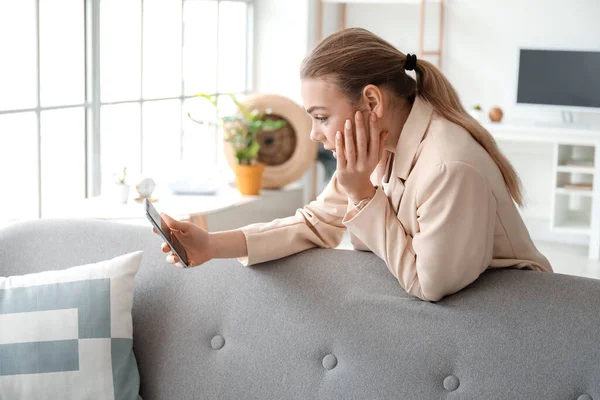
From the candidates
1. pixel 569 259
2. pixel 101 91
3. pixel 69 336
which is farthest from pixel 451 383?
pixel 569 259

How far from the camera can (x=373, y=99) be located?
5.85 feet

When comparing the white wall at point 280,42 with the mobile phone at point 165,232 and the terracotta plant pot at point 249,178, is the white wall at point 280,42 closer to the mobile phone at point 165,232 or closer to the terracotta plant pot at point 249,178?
the terracotta plant pot at point 249,178

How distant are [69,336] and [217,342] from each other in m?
0.32

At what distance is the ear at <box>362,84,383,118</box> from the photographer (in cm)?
177

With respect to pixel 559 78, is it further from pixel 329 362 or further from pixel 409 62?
pixel 329 362

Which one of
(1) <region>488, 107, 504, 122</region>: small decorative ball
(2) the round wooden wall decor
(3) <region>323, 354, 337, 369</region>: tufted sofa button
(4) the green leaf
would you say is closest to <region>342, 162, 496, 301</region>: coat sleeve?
(3) <region>323, 354, 337, 369</region>: tufted sofa button

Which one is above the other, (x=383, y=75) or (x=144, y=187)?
(x=383, y=75)

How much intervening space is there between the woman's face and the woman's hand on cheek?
0.03m

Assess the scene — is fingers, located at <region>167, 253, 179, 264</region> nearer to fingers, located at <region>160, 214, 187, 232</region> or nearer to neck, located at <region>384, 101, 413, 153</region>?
fingers, located at <region>160, 214, 187, 232</region>

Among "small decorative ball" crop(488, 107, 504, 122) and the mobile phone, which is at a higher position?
"small decorative ball" crop(488, 107, 504, 122)

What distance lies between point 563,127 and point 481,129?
163 inches

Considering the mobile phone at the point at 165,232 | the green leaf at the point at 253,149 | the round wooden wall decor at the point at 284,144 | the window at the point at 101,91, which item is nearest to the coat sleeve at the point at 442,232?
the mobile phone at the point at 165,232

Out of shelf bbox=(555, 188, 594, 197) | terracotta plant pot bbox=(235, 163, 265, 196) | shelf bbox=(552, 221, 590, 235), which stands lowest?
shelf bbox=(552, 221, 590, 235)

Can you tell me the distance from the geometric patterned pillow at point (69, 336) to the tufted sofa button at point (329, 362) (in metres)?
0.43
